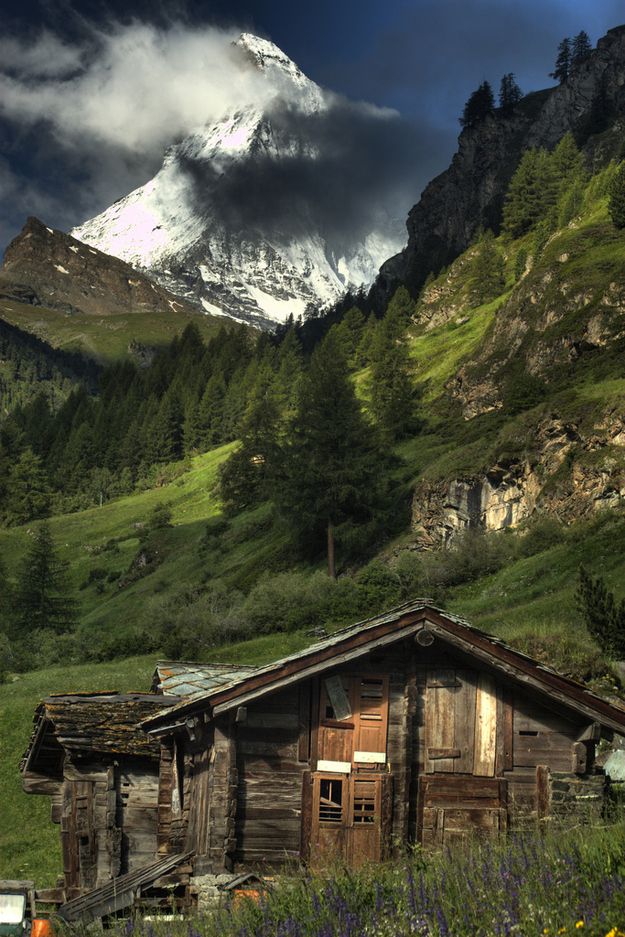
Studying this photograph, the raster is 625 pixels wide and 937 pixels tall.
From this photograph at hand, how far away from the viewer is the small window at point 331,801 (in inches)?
582

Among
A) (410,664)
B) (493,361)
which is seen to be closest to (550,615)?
(410,664)

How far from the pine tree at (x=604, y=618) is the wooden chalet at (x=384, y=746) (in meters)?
10.6

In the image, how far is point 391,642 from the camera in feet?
48.5

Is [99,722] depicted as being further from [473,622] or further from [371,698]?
[473,622]

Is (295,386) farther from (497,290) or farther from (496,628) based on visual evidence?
(496,628)

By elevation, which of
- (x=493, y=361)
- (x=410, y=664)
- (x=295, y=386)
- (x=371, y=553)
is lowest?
(x=410, y=664)

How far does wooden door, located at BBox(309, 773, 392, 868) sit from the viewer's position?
14570 mm

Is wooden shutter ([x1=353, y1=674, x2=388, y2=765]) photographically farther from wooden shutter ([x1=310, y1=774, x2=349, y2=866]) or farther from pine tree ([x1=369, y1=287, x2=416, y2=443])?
pine tree ([x1=369, y1=287, x2=416, y2=443])

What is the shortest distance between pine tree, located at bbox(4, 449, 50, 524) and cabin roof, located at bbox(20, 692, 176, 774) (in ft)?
335

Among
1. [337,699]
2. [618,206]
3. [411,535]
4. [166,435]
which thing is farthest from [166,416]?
[337,699]

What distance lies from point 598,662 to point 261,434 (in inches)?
2503

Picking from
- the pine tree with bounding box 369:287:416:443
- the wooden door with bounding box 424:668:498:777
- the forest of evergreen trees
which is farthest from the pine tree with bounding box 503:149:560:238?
the wooden door with bounding box 424:668:498:777

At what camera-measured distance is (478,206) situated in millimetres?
159250

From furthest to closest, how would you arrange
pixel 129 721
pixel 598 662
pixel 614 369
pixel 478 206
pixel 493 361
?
pixel 478 206 → pixel 493 361 → pixel 614 369 → pixel 598 662 → pixel 129 721
